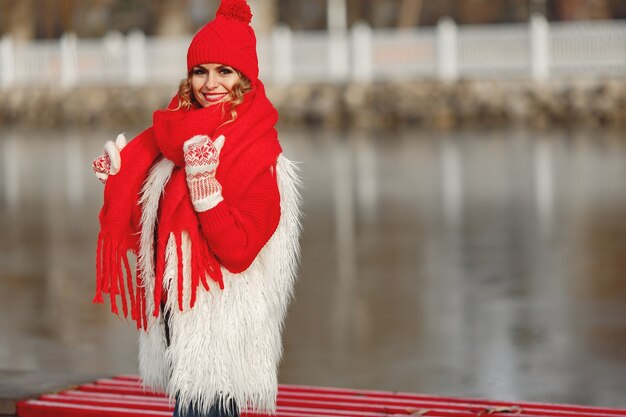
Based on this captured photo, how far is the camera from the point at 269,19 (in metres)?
31.2

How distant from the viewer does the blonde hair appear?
333 cm

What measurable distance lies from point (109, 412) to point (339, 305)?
3503 mm

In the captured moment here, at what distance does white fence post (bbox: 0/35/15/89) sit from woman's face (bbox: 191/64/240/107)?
91.1ft

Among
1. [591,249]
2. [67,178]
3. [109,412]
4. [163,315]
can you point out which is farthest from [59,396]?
[67,178]

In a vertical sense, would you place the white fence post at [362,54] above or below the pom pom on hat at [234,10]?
below

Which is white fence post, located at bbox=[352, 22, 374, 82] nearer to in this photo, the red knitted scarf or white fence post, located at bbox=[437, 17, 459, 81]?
white fence post, located at bbox=[437, 17, 459, 81]

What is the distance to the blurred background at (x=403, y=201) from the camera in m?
6.45

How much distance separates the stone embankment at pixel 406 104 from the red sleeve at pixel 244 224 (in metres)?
20.8

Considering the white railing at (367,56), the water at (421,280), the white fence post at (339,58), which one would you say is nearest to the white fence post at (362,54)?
the white railing at (367,56)

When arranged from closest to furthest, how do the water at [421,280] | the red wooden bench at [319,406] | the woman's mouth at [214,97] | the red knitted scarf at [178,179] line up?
the red knitted scarf at [178,179] < the woman's mouth at [214,97] < the red wooden bench at [319,406] < the water at [421,280]

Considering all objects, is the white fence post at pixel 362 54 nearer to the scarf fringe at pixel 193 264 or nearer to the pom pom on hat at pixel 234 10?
the pom pom on hat at pixel 234 10

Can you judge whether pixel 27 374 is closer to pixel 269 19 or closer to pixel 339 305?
pixel 339 305

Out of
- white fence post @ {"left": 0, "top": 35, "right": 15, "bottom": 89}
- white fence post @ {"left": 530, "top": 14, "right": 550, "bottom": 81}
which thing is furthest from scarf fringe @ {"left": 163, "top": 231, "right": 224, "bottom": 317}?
white fence post @ {"left": 0, "top": 35, "right": 15, "bottom": 89}

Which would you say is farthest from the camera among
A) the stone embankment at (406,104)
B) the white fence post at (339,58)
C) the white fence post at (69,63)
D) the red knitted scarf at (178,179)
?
the white fence post at (69,63)
